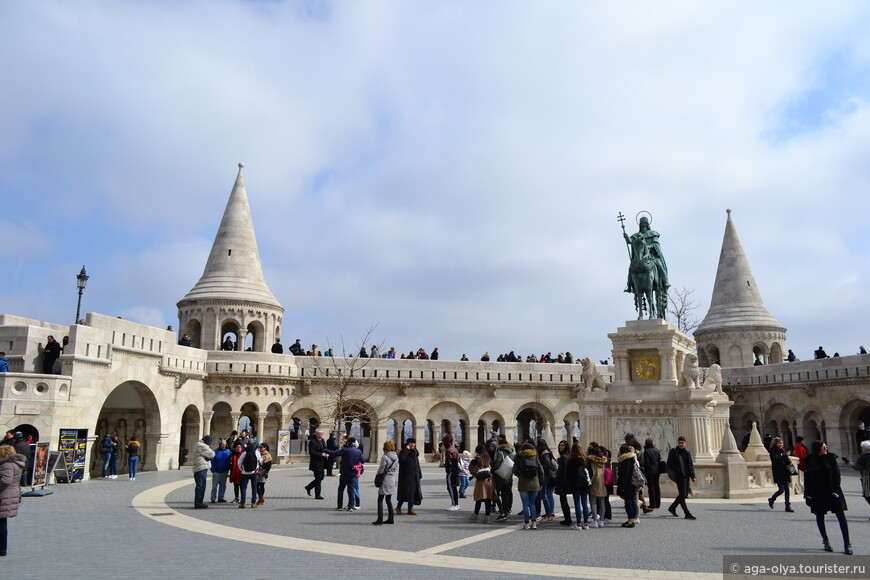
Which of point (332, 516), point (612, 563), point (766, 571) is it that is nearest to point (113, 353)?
point (332, 516)

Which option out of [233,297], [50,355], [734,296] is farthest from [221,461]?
[734,296]

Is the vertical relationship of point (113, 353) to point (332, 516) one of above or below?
above

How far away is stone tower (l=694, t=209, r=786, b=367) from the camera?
3206 centimetres

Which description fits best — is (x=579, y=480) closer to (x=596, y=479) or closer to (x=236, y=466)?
(x=596, y=479)

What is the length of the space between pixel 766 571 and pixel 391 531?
4719 millimetres

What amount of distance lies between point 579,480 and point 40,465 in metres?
11.4

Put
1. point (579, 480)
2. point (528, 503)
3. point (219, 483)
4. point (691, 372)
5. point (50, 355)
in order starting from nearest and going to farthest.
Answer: point (579, 480) < point (528, 503) < point (219, 483) < point (691, 372) < point (50, 355)

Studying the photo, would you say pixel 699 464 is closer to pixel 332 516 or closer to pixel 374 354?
pixel 332 516

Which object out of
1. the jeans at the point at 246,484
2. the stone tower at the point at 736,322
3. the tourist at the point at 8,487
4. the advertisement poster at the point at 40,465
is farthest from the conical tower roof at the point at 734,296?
the tourist at the point at 8,487

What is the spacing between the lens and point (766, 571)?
21.3 feet

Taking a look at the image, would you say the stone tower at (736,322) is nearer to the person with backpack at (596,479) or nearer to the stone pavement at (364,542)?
the stone pavement at (364,542)

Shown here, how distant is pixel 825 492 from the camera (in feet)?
24.0

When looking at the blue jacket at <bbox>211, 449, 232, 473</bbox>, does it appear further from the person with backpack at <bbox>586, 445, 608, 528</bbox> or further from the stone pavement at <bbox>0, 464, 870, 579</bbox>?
the person with backpack at <bbox>586, 445, 608, 528</bbox>

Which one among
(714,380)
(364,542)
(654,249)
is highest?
(654,249)
